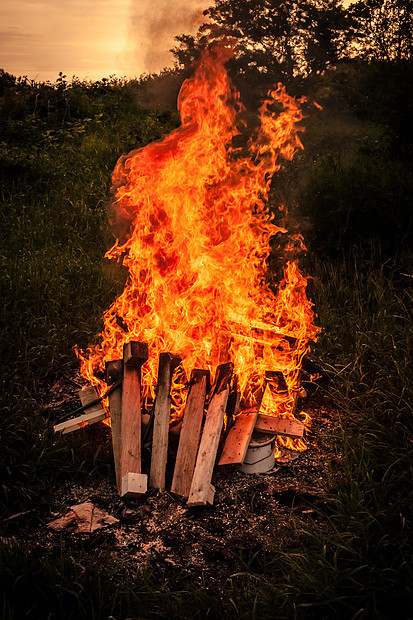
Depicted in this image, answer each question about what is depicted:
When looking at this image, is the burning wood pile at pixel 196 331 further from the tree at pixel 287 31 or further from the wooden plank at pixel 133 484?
the tree at pixel 287 31

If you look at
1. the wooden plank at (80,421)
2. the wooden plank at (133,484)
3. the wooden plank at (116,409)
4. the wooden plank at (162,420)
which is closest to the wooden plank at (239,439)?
the wooden plank at (162,420)

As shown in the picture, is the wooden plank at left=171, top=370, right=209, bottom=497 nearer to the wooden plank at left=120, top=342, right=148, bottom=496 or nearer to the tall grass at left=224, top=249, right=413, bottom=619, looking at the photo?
the wooden plank at left=120, top=342, right=148, bottom=496

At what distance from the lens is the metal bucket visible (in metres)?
3.75

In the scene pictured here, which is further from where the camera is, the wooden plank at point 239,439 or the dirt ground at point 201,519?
the wooden plank at point 239,439

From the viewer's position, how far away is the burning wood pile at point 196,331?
→ 365cm

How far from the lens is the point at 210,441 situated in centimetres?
355

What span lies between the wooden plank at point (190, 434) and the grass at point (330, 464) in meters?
0.58

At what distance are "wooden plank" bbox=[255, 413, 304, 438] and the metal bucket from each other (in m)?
0.07

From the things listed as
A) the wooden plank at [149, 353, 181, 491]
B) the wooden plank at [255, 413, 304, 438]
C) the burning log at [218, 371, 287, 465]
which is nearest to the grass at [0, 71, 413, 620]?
the wooden plank at [255, 413, 304, 438]

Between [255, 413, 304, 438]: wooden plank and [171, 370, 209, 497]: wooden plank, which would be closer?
[171, 370, 209, 497]: wooden plank

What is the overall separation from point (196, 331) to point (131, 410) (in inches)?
37.5

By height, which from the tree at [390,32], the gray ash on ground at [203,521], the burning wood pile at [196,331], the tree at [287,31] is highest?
the tree at [287,31]

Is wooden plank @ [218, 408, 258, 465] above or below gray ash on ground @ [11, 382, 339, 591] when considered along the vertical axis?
above

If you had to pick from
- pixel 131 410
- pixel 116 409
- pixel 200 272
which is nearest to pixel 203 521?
pixel 131 410
